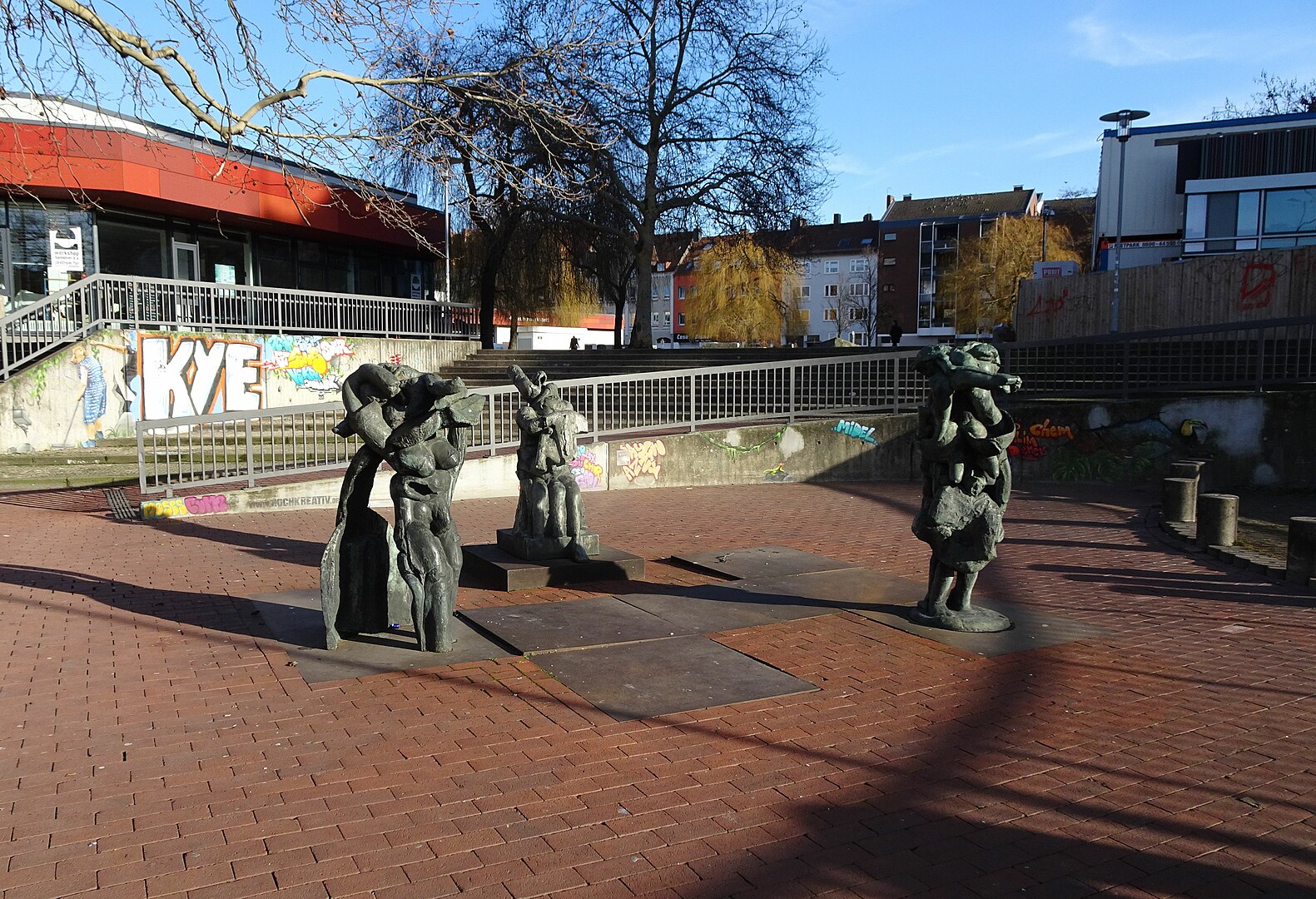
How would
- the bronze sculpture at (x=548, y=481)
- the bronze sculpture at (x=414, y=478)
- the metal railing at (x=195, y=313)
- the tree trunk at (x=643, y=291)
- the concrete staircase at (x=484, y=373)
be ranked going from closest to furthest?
1. the bronze sculpture at (x=414, y=478)
2. the bronze sculpture at (x=548, y=481)
3. the concrete staircase at (x=484, y=373)
4. the metal railing at (x=195, y=313)
5. the tree trunk at (x=643, y=291)

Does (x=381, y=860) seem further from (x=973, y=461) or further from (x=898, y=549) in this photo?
(x=898, y=549)

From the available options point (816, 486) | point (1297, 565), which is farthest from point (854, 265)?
point (1297, 565)

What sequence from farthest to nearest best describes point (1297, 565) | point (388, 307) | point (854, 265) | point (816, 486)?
point (854, 265) < point (388, 307) < point (816, 486) < point (1297, 565)

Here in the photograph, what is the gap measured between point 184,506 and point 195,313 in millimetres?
9583

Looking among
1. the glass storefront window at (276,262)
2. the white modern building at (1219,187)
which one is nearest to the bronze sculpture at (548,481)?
the glass storefront window at (276,262)

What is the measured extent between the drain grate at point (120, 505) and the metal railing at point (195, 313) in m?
3.96

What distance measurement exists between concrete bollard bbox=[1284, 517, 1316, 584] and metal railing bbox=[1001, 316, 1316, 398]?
7.38 m

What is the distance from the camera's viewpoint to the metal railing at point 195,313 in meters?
16.1

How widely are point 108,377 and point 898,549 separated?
13979mm

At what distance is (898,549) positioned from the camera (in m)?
9.77

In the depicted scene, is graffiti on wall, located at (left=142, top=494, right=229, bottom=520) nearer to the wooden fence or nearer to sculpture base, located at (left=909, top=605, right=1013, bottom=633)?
sculpture base, located at (left=909, top=605, right=1013, bottom=633)

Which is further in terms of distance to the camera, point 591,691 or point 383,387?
point 383,387

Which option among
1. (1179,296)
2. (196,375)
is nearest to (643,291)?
(196,375)

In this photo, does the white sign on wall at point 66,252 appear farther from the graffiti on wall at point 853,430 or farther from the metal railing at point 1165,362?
the metal railing at point 1165,362
